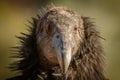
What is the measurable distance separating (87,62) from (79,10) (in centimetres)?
525

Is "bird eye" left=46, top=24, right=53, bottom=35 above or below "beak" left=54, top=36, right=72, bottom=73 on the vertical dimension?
above

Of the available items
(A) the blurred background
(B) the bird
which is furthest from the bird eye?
(A) the blurred background

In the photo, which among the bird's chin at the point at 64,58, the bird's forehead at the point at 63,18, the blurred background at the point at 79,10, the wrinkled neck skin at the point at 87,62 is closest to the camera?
the bird's chin at the point at 64,58

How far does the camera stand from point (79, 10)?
1104 cm

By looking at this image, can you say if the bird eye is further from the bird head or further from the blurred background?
the blurred background

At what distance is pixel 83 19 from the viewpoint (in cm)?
592

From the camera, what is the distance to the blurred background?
11.7 meters

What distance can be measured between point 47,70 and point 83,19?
58 centimetres

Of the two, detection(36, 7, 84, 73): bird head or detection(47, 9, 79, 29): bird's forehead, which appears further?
detection(47, 9, 79, 29): bird's forehead

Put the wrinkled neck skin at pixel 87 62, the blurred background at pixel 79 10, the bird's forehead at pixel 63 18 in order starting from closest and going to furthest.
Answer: the bird's forehead at pixel 63 18 < the wrinkled neck skin at pixel 87 62 < the blurred background at pixel 79 10

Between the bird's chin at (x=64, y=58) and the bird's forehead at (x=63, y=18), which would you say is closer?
the bird's chin at (x=64, y=58)

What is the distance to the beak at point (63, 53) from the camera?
5.22m

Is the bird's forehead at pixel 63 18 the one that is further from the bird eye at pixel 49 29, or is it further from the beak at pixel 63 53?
the beak at pixel 63 53

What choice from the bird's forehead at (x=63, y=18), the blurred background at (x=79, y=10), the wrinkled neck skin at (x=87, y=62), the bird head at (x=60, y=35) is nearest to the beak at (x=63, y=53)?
the bird head at (x=60, y=35)
